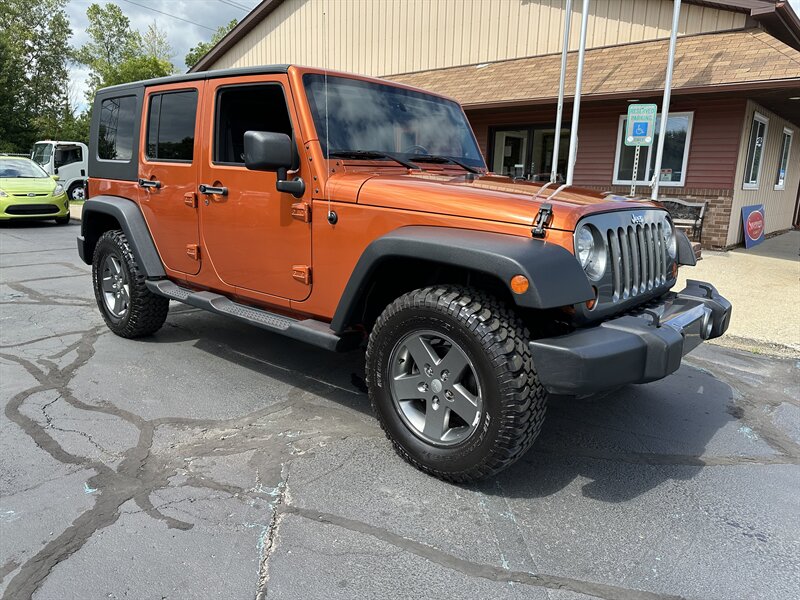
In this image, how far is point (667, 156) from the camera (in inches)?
469

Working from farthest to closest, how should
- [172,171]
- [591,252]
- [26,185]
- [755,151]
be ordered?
[26,185] < [755,151] < [172,171] < [591,252]

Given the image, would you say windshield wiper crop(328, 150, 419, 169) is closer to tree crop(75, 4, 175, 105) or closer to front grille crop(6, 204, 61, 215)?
front grille crop(6, 204, 61, 215)

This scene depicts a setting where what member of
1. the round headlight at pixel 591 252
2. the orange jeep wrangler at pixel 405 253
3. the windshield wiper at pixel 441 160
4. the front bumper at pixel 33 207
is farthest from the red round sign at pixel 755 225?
the front bumper at pixel 33 207

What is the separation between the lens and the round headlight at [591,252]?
2648 millimetres

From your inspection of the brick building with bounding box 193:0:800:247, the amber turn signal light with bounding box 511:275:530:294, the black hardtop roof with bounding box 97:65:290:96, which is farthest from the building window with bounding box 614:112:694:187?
the amber turn signal light with bounding box 511:275:530:294

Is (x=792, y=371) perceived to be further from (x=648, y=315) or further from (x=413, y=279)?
(x=413, y=279)

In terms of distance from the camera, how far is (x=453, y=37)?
50.8 feet

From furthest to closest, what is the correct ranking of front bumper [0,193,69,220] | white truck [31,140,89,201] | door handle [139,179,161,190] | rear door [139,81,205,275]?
white truck [31,140,89,201], front bumper [0,193,69,220], door handle [139,179,161,190], rear door [139,81,205,275]

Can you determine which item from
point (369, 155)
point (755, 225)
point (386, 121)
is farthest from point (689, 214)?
point (369, 155)

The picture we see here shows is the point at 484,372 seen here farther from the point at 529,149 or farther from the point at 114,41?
the point at 114,41

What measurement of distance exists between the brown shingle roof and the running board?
332 inches

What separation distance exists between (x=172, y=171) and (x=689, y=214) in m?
10.3

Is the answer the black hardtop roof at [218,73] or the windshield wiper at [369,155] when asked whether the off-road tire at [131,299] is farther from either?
the windshield wiper at [369,155]

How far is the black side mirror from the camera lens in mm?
3062
